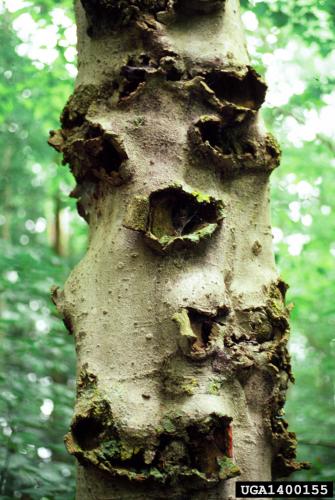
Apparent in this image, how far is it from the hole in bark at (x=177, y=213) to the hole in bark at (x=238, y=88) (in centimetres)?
32

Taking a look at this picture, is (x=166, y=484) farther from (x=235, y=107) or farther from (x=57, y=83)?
(x=57, y=83)

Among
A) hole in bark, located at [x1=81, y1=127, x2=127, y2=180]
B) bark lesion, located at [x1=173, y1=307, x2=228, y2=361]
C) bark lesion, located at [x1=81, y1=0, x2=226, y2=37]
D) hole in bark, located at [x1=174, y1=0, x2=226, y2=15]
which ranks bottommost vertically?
bark lesion, located at [x1=173, y1=307, x2=228, y2=361]

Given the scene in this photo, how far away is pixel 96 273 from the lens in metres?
1.28

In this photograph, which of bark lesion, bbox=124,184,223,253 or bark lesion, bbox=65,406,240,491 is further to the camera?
bark lesion, bbox=124,184,223,253

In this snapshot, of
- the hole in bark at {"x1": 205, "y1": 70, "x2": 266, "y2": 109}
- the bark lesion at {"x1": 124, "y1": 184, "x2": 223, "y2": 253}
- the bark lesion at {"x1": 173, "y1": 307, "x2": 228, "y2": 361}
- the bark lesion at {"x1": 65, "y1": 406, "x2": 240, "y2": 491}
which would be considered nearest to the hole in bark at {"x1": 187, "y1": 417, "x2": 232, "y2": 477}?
the bark lesion at {"x1": 65, "y1": 406, "x2": 240, "y2": 491}

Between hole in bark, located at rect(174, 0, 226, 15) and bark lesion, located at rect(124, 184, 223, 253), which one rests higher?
hole in bark, located at rect(174, 0, 226, 15)

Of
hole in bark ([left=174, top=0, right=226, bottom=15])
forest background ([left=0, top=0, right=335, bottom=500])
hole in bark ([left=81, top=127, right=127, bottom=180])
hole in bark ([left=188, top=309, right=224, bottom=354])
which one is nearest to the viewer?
hole in bark ([left=188, top=309, right=224, bottom=354])

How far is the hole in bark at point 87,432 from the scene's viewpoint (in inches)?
43.3

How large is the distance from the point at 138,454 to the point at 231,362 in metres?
0.28

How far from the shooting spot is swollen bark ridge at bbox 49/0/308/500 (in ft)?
3.53

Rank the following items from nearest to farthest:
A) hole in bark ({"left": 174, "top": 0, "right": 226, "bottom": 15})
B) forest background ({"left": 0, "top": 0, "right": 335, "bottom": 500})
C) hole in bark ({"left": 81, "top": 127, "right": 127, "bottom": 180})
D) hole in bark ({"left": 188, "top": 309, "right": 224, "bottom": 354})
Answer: hole in bark ({"left": 188, "top": 309, "right": 224, "bottom": 354}), hole in bark ({"left": 81, "top": 127, "right": 127, "bottom": 180}), hole in bark ({"left": 174, "top": 0, "right": 226, "bottom": 15}), forest background ({"left": 0, "top": 0, "right": 335, "bottom": 500})

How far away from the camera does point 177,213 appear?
129 cm

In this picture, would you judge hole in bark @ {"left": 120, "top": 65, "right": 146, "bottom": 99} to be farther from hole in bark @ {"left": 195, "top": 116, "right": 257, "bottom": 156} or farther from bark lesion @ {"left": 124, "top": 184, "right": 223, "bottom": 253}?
bark lesion @ {"left": 124, "top": 184, "right": 223, "bottom": 253}

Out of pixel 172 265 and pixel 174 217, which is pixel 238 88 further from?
pixel 172 265
